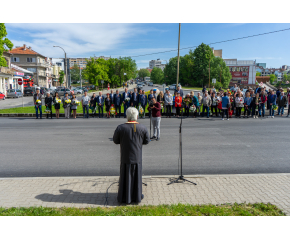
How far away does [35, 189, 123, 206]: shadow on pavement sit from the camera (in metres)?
4.82

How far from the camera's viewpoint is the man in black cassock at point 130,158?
187 inches

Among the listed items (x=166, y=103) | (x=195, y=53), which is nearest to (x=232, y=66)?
(x=195, y=53)

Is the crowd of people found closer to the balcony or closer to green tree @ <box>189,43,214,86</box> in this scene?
the balcony

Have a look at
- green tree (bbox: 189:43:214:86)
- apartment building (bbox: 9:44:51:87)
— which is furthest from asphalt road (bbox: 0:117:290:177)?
apartment building (bbox: 9:44:51:87)

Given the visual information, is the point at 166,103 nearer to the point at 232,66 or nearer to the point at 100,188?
the point at 100,188

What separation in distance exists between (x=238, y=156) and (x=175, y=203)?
4219mm

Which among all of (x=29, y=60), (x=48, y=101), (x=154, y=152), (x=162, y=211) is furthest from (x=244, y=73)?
(x=162, y=211)

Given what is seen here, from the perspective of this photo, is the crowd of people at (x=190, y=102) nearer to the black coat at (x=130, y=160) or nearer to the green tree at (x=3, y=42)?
the black coat at (x=130, y=160)

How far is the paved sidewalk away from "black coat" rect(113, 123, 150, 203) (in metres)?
0.27

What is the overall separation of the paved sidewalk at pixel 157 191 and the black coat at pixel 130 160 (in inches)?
10.7

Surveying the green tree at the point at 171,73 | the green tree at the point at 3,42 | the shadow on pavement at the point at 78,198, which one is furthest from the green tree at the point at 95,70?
the shadow on pavement at the point at 78,198

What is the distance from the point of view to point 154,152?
8.56m

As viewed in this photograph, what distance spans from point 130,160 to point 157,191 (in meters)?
1.08

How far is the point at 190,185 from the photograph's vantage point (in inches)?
220
